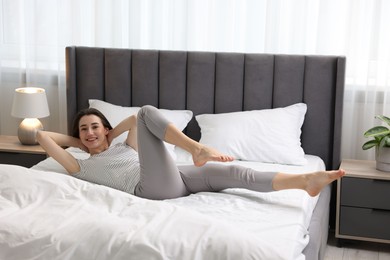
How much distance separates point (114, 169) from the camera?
10.6ft

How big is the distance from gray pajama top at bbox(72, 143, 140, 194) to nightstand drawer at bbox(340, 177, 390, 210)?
4.03 feet

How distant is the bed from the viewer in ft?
7.37

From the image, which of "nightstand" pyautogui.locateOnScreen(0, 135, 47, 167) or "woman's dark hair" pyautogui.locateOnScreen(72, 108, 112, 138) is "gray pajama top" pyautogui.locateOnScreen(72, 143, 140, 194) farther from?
"nightstand" pyautogui.locateOnScreen(0, 135, 47, 167)

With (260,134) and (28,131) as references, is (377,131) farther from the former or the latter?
(28,131)

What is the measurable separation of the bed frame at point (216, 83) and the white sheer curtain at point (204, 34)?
0.17 m

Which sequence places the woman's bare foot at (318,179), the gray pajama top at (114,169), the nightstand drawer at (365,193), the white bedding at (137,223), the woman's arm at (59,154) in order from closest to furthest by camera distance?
the white bedding at (137,223) → the woman's bare foot at (318,179) → the gray pajama top at (114,169) → the woman's arm at (59,154) → the nightstand drawer at (365,193)

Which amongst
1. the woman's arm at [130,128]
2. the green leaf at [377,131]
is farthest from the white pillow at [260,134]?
the woman's arm at [130,128]

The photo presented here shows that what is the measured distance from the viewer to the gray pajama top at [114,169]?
3.15 m

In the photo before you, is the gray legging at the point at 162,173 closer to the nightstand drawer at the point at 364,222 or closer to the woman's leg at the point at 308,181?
the woman's leg at the point at 308,181

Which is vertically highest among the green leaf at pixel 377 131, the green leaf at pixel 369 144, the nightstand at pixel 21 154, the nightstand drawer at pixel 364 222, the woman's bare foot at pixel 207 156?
the green leaf at pixel 377 131

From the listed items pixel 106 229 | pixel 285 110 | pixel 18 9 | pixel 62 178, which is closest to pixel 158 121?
pixel 62 178

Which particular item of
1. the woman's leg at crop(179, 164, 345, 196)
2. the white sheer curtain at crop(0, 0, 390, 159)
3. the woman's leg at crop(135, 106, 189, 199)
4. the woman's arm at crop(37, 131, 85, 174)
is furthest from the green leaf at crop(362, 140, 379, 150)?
the woman's arm at crop(37, 131, 85, 174)

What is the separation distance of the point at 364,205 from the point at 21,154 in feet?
7.04

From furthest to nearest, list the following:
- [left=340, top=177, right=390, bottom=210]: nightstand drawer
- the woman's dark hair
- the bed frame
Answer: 1. the bed frame
2. [left=340, top=177, right=390, bottom=210]: nightstand drawer
3. the woman's dark hair
